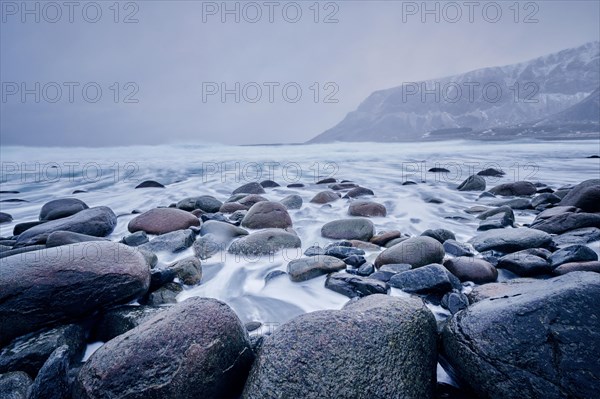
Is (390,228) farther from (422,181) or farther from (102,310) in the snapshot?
(422,181)

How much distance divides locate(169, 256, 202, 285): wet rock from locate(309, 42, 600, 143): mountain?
10176 centimetres

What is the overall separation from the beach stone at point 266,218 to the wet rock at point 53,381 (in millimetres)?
2666

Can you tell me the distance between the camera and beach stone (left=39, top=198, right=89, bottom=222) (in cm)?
453

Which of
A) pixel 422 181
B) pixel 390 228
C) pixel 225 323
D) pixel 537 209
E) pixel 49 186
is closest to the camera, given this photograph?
pixel 225 323

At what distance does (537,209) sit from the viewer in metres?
4.55

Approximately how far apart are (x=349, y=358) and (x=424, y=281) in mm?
1178

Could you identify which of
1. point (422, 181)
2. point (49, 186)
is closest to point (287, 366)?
point (422, 181)

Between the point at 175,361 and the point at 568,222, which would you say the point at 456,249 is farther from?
the point at 175,361

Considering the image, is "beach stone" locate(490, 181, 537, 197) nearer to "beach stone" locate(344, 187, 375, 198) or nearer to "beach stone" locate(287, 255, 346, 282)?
"beach stone" locate(344, 187, 375, 198)

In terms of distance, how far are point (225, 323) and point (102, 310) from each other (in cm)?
96

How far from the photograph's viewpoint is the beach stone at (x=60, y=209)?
4527mm

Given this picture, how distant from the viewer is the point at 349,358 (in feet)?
4.02

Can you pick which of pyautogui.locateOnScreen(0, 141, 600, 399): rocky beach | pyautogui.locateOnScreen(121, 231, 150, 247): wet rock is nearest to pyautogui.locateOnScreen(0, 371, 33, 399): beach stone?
pyautogui.locateOnScreen(0, 141, 600, 399): rocky beach

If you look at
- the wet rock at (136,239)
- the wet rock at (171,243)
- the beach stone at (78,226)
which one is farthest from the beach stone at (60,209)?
the wet rock at (171,243)
